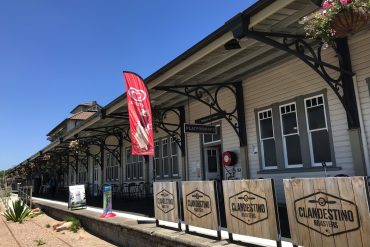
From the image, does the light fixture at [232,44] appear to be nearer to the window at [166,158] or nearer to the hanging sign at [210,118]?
the hanging sign at [210,118]

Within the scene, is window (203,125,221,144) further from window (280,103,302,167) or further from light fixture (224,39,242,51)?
light fixture (224,39,242,51)

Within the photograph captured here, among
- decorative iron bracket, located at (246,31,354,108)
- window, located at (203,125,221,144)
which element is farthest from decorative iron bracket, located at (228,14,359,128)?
window, located at (203,125,221,144)

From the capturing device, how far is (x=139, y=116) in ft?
29.2

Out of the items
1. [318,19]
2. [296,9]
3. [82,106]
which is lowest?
[318,19]

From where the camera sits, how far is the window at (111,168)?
74.7ft

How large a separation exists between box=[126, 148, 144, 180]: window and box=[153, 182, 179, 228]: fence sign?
11318 millimetres

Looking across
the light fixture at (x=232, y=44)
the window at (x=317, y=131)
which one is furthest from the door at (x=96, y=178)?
the light fixture at (x=232, y=44)

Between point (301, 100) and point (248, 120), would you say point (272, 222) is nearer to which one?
point (301, 100)

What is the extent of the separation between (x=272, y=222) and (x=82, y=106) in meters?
52.1

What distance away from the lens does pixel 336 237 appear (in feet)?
12.8

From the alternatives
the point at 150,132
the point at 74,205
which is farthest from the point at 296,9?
the point at 74,205

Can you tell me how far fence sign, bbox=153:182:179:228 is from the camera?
23.0 ft

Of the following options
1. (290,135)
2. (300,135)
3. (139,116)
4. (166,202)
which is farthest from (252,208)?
(290,135)

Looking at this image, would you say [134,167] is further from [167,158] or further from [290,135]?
[290,135]
